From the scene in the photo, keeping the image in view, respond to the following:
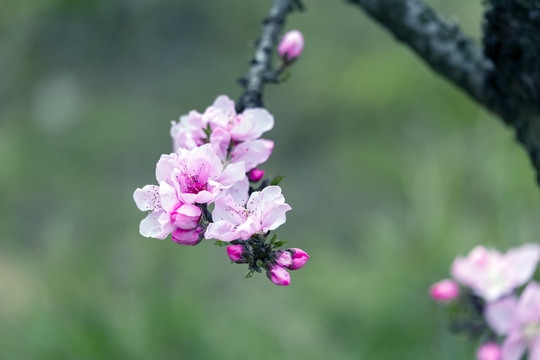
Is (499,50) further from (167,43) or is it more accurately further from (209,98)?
(167,43)

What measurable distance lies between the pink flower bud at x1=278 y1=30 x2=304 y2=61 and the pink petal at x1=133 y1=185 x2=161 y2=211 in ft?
1.23

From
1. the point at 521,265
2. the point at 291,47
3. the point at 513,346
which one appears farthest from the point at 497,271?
the point at 291,47

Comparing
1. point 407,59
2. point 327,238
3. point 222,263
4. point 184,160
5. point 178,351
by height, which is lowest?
point 184,160

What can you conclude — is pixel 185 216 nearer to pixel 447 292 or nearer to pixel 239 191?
pixel 239 191

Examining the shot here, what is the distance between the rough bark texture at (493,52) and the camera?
1.05 meters

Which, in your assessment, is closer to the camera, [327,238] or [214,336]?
[214,336]

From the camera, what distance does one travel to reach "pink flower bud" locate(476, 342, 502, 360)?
43.1 inches

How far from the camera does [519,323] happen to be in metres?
1.06

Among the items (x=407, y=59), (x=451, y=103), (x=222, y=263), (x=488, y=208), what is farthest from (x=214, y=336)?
(x=407, y=59)

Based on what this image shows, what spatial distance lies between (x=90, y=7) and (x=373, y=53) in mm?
2313

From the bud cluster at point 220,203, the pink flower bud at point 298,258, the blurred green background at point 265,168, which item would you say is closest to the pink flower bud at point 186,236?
the bud cluster at point 220,203

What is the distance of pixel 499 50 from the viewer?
3.60 feet

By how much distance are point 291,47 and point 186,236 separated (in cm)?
44

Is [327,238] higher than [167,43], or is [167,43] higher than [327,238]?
[167,43]
